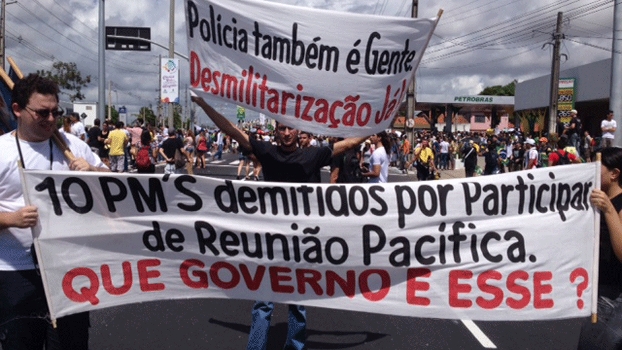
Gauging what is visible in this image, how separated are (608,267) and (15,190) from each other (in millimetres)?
3248

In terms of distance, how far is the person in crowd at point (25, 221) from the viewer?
3.91 meters

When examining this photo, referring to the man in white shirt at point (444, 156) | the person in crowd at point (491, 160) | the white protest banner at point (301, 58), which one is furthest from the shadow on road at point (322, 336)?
the man in white shirt at point (444, 156)

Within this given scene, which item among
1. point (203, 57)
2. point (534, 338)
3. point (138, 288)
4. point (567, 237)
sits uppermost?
point (203, 57)

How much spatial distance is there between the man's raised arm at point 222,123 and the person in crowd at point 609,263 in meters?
2.35

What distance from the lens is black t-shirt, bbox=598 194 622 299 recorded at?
4277mm

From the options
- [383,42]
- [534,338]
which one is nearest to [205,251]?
[383,42]

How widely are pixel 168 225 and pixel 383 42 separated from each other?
206 cm

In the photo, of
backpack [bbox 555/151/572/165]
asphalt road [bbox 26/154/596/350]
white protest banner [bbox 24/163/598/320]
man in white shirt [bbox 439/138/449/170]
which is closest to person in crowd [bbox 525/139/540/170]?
backpack [bbox 555/151/572/165]

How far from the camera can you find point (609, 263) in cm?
439

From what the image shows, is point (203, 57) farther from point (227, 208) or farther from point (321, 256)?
point (321, 256)

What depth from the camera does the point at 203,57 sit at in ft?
18.3

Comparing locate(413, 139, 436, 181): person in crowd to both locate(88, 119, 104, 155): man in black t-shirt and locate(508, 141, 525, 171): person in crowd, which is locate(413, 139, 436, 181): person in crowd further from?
locate(88, 119, 104, 155): man in black t-shirt

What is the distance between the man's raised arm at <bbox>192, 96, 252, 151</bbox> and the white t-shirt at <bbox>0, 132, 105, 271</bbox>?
4.99 ft

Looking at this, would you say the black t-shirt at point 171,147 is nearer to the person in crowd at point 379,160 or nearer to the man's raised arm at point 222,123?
the person in crowd at point 379,160
